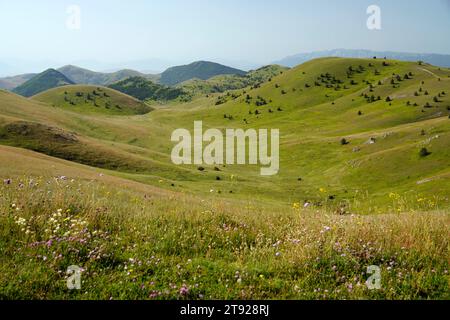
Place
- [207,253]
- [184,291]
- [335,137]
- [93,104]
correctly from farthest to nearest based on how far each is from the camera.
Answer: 1. [93,104]
2. [335,137]
3. [207,253]
4. [184,291]

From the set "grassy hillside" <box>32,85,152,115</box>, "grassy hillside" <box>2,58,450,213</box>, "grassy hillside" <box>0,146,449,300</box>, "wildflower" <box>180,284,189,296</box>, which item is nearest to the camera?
"wildflower" <box>180,284,189,296</box>

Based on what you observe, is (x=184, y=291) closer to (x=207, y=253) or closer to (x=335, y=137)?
(x=207, y=253)

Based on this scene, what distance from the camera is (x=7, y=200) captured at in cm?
1009

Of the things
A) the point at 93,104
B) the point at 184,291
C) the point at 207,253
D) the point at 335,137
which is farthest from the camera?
the point at 93,104

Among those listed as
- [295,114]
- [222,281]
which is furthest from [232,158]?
[222,281]

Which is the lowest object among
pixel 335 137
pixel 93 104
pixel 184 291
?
pixel 335 137

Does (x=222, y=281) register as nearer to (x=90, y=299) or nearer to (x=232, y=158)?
(x=90, y=299)

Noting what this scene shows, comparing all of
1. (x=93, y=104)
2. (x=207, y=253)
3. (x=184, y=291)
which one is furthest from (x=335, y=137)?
(x=93, y=104)

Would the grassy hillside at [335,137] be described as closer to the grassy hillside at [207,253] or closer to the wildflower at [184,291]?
the grassy hillside at [207,253]

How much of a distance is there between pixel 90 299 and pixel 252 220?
533cm

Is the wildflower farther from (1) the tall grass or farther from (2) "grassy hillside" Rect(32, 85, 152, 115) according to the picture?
(2) "grassy hillside" Rect(32, 85, 152, 115)

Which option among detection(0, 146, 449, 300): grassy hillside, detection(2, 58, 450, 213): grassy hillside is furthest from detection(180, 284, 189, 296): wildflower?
detection(2, 58, 450, 213): grassy hillside

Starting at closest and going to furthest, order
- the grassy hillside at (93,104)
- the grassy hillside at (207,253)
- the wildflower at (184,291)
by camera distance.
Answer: the wildflower at (184,291), the grassy hillside at (207,253), the grassy hillside at (93,104)

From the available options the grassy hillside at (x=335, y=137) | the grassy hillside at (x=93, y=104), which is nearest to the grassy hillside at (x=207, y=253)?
the grassy hillside at (x=335, y=137)
